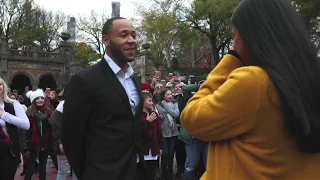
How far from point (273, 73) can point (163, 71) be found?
27.4 m

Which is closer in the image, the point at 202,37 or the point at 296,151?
the point at 296,151

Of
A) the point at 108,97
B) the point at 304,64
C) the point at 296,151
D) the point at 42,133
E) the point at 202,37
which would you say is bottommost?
the point at 42,133

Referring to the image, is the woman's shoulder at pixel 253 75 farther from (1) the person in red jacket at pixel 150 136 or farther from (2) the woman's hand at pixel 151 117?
(2) the woman's hand at pixel 151 117

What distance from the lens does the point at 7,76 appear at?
32.7 meters

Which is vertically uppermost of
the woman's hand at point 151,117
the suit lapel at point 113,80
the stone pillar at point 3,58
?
the stone pillar at point 3,58

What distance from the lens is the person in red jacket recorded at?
5277 millimetres

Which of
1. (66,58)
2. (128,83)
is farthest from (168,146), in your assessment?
(66,58)

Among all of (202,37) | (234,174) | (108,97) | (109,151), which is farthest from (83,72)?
(202,37)

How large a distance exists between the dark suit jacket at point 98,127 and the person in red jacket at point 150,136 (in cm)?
242

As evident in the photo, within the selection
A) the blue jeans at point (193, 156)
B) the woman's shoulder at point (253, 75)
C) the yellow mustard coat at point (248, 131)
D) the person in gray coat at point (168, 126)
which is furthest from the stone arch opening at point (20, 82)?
the woman's shoulder at point (253, 75)

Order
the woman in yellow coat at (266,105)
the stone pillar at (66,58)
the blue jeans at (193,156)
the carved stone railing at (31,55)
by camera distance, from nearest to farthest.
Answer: the woman in yellow coat at (266,105) → the blue jeans at (193,156) → the carved stone railing at (31,55) → the stone pillar at (66,58)

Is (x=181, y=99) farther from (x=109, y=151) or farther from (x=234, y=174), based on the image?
(x=234, y=174)

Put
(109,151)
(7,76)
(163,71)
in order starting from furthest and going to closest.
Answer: (7,76)
(163,71)
(109,151)

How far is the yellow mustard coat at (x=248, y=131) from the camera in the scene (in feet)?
4.76
